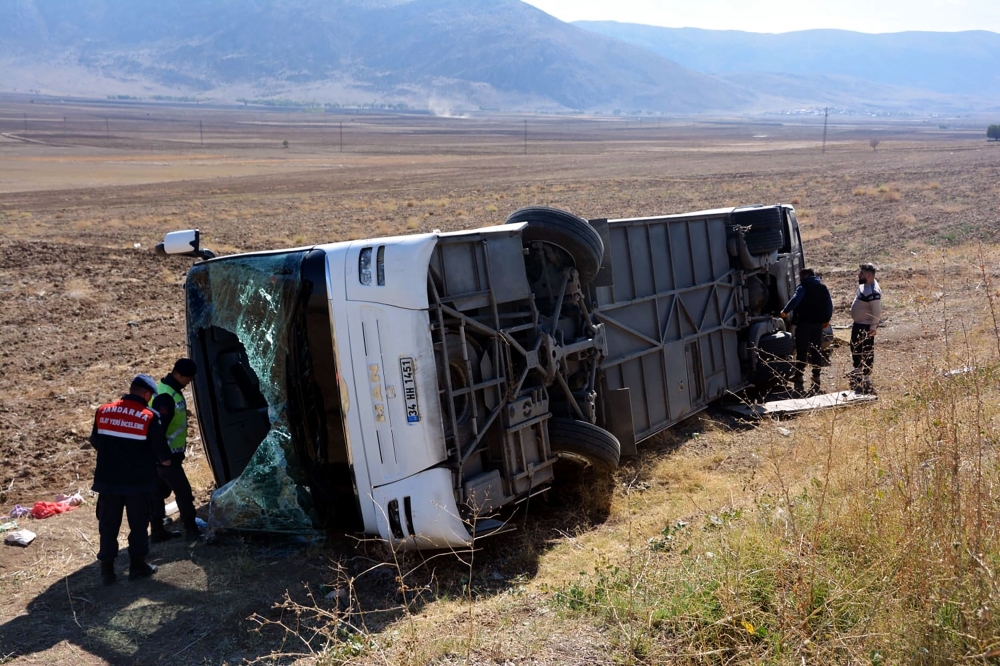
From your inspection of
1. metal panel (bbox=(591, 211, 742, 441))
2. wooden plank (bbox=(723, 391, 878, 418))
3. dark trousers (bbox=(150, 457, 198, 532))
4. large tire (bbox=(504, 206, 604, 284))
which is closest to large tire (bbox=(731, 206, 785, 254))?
metal panel (bbox=(591, 211, 742, 441))

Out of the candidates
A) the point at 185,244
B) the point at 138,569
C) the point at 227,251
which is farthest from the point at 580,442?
the point at 227,251

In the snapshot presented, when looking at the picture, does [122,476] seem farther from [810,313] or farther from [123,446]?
[810,313]

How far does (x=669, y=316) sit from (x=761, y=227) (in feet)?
7.42

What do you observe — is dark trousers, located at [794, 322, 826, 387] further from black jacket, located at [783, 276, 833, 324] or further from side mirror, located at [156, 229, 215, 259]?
side mirror, located at [156, 229, 215, 259]

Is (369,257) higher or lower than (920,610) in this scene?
higher

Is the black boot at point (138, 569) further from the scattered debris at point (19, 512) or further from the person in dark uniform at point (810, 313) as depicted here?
the person in dark uniform at point (810, 313)

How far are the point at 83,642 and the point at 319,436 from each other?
1.86m

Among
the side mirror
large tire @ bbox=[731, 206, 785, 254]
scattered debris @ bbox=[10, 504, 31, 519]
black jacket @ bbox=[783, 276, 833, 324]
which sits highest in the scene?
the side mirror

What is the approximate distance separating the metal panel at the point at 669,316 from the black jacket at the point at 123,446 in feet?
11.7

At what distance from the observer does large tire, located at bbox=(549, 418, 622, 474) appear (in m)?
6.53

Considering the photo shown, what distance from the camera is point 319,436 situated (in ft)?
20.4

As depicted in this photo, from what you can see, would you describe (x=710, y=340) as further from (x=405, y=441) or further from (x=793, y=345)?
(x=405, y=441)

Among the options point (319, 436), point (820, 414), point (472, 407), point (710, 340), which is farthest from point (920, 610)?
point (710, 340)

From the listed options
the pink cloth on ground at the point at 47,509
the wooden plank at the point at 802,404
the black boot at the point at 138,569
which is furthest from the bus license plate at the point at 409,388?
the wooden plank at the point at 802,404
